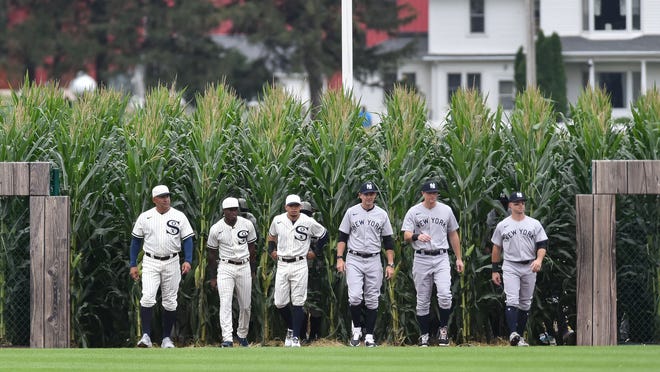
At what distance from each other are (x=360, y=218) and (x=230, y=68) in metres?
42.5

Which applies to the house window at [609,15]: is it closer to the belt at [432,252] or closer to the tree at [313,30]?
the tree at [313,30]

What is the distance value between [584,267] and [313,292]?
3284 mm

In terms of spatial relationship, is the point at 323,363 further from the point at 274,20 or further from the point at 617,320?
the point at 274,20

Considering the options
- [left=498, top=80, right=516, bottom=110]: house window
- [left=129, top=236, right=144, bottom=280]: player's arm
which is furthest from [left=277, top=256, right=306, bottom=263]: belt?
[left=498, top=80, right=516, bottom=110]: house window

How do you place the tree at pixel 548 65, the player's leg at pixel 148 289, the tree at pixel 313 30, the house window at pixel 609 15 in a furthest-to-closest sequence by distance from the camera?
the house window at pixel 609 15, the tree at pixel 313 30, the tree at pixel 548 65, the player's leg at pixel 148 289

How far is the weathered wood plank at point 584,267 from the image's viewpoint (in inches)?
666

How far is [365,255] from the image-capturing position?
17094mm

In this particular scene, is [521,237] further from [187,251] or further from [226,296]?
[187,251]

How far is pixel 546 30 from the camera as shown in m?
60.8

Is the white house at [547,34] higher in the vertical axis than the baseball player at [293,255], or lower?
higher

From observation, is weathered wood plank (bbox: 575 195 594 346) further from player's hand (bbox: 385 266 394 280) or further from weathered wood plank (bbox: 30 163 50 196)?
weathered wood plank (bbox: 30 163 50 196)

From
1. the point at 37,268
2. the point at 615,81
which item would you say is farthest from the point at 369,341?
the point at 615,81

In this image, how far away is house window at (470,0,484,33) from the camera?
6262cm

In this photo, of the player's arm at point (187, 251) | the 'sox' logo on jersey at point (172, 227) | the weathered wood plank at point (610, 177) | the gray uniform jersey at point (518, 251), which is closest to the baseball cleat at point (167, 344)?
the player's arm at point (187, 251)
